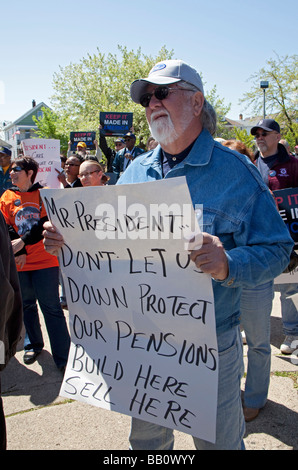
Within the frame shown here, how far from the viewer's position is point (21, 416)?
3.03 metres

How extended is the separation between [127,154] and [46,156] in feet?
8.78

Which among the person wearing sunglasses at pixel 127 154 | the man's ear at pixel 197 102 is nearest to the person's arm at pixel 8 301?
the man's ear at pixel 197 102

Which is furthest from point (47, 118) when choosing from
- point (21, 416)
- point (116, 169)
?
point (21, 416)

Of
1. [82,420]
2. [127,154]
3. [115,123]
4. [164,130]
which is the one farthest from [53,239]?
[115,123]

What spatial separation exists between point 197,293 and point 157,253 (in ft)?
0.76

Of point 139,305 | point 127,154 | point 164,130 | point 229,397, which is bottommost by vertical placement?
point 229,397

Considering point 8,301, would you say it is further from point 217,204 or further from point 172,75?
point 172,75

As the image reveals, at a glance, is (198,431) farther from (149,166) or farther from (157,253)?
(149,166)

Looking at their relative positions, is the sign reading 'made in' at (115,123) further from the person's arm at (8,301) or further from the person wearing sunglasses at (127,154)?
the person's arm at (8,301)

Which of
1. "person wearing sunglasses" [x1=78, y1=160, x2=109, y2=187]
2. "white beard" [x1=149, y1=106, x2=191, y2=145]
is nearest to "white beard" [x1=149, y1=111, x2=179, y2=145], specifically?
"white beard" [x1=149, y1=106, x2=191, y2=145]

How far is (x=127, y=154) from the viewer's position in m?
8.27

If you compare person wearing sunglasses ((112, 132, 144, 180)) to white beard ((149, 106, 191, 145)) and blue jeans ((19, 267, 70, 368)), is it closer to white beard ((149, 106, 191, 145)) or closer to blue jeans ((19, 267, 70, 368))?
blue jeans ((19, 267, 70, 368))

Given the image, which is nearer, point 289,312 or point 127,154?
point 289,312

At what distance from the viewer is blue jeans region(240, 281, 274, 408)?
9.20 feet
